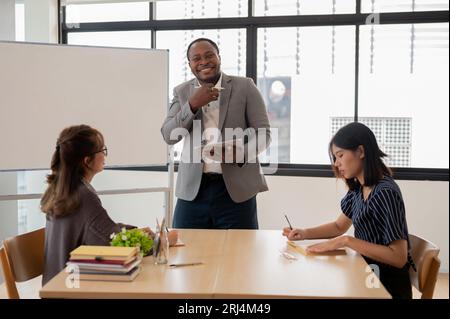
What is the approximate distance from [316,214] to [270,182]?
17.9 inches

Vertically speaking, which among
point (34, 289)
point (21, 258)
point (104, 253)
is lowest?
point (34, 289)

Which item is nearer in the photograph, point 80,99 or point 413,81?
point 80,99

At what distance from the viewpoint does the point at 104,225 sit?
171cm

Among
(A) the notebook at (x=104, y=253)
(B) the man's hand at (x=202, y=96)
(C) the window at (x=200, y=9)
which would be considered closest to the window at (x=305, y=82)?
(C) the window at (x=200, y=9)

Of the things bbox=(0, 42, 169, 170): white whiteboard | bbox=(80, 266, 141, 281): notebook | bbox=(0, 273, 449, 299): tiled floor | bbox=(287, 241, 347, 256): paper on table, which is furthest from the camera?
bbox=(0, 273, 449, 299): tiled floor

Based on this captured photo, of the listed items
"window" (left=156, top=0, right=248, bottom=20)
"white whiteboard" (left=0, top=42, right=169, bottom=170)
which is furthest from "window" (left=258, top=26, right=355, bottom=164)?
"white whiteboard" (left=0, top=42, right=169, bottom=170)

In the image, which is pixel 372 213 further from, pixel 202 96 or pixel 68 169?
pixel 68 169

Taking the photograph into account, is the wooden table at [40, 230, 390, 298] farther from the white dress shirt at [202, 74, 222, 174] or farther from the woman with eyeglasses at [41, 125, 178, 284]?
the white dress shirt at [202, 74, 222, 174]

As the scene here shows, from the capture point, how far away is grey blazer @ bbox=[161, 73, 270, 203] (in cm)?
233

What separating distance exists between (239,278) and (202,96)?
41.7 inches

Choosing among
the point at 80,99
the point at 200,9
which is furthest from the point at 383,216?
the point at 200,9

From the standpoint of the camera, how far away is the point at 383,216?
1.73 metres

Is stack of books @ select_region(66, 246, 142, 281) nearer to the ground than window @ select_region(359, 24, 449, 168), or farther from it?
nearer to the ground
